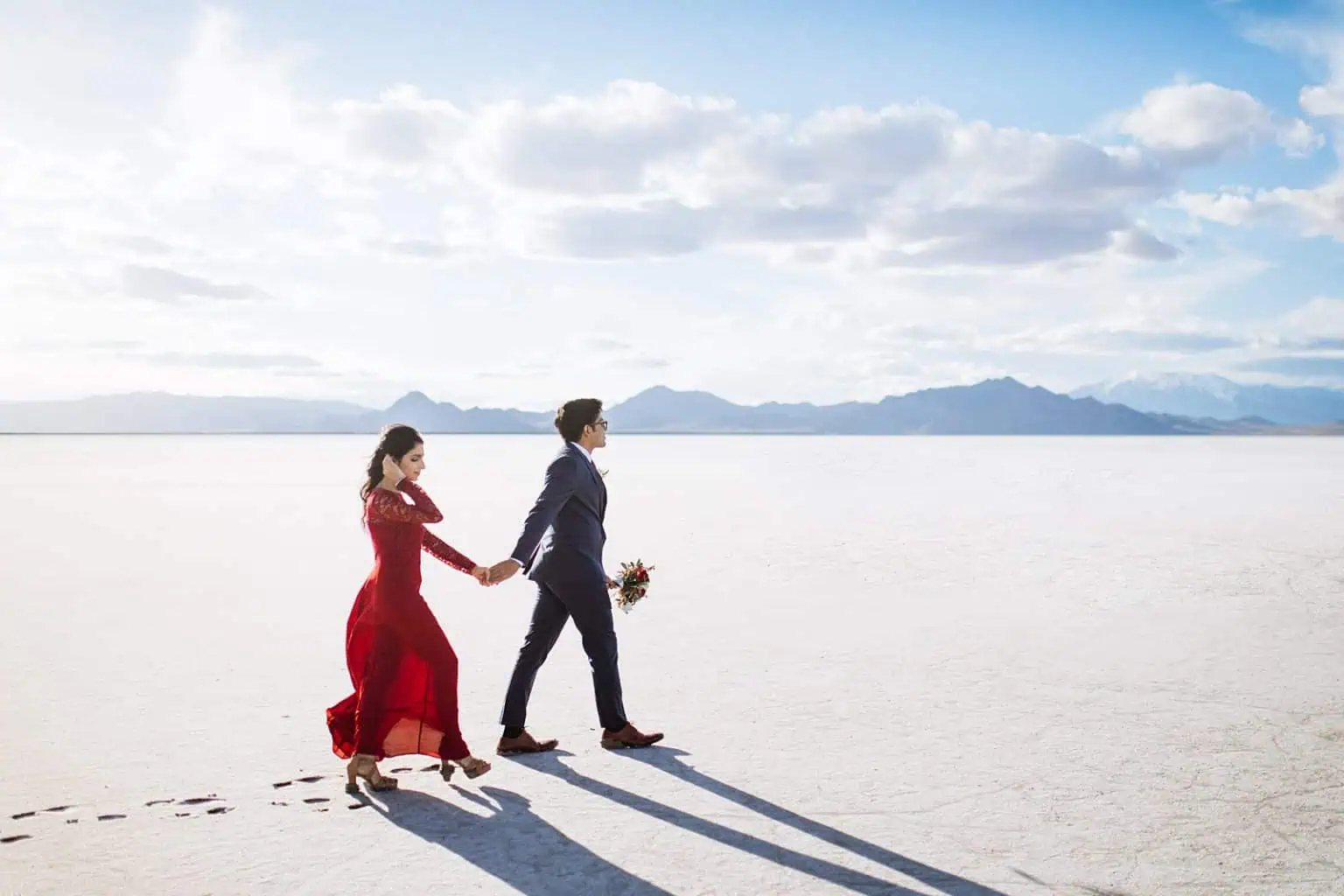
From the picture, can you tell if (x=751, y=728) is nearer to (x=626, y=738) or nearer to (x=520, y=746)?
(x=626, y=738)

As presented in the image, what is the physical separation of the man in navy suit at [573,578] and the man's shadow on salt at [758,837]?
9.1 inches

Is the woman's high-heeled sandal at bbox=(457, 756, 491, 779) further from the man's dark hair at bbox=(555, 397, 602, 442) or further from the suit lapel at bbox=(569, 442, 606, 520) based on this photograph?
the man's dark hair at bbox=(555, 397, 602, 442)

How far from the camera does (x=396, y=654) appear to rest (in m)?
5.81

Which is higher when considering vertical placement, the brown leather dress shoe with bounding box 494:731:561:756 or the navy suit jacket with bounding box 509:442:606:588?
the navy suit jacket with bounding box 509:442:606:588

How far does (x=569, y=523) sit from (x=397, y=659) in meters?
1.22

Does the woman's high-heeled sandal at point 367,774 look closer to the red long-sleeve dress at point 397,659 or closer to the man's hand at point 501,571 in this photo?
the red long-sleeve dress at point 397,659

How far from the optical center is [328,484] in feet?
117

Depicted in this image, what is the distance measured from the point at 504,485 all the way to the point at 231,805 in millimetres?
30348

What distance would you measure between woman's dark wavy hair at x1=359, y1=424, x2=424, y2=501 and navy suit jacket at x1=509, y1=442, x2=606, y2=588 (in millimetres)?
787

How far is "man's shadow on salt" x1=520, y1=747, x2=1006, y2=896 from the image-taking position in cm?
464

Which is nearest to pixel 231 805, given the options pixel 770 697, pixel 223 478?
pixel 770 697

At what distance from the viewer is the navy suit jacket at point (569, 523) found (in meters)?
6.35

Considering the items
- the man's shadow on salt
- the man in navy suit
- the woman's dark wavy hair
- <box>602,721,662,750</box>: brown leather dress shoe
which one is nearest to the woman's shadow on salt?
the man's shadow on salt

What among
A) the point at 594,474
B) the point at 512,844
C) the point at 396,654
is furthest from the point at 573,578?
the point at 512,844
